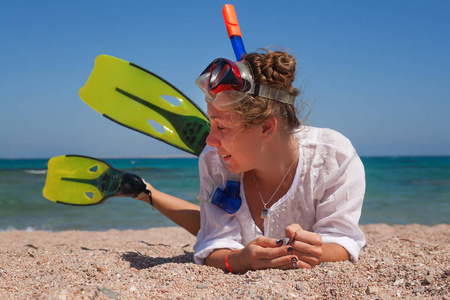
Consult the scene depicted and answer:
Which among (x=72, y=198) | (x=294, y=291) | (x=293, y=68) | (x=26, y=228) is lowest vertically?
(x=26, y=228)

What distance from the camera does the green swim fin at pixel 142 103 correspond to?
325cm

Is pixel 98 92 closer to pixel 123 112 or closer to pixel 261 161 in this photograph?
pixel 123 112

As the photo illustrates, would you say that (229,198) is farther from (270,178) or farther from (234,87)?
(234,87)

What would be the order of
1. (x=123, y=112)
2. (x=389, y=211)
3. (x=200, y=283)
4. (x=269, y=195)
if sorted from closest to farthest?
1. (x=200, y=283)
2. (x=269, y=195)
3. (x=123, y=112)
4. (x=389, y=211)

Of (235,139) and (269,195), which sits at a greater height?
(235,139)

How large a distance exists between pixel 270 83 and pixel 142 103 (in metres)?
1.76

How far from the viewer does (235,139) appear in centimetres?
191

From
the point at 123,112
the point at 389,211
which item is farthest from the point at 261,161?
the point at 389,211

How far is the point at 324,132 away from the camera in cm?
219

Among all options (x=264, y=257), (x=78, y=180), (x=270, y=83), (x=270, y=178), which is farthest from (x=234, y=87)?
(x=78, y=180)

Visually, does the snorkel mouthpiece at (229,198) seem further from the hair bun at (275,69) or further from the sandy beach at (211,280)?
the hair bun at (275,69)

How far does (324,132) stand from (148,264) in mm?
1219

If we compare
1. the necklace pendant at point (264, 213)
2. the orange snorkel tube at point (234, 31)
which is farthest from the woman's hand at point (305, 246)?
the orange snorkel tube at point (234, 31)

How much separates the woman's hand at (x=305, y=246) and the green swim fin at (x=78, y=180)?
1.75 m
